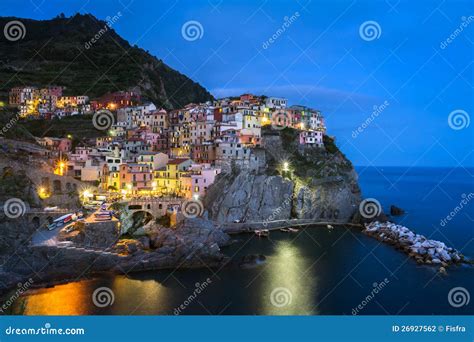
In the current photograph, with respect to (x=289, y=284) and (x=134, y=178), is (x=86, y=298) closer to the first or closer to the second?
(x=289, y=284)

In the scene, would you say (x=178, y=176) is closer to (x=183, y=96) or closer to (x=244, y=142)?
(x=244, y=142)

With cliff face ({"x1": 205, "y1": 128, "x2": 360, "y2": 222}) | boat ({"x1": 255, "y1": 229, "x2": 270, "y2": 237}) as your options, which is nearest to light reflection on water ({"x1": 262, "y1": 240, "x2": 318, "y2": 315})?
boat ({"x1": 255, "y1": 229, "x2": 270, "y2": 237})

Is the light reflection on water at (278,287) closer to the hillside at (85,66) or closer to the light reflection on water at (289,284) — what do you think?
the light reflection on water at (289,284)

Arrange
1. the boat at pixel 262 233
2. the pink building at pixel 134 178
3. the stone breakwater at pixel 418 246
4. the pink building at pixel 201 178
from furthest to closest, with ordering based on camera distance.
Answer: the pink building at pixel 201 178, the pink building at pixel 134 178, the boat at pixel 262 233, the stone breakwater at pixel 418 246

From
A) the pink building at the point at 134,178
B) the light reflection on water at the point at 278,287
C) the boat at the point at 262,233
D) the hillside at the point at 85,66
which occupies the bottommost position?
the light reflection on water at the point at 278,287

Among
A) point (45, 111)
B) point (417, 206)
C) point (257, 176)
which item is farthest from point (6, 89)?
point (417, 206)

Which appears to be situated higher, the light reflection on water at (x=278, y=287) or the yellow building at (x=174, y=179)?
the yellow building at (x=174, y=179)

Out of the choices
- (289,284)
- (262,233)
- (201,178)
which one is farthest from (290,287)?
(201,178)

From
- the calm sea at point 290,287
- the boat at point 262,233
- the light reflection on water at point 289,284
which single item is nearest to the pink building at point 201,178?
the boat at point 262,233
